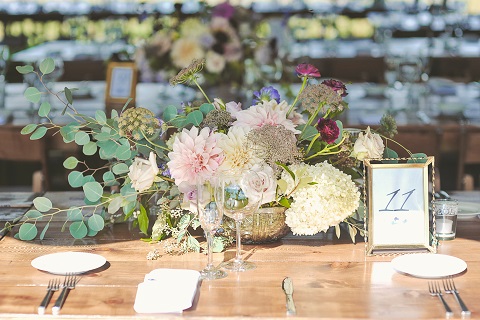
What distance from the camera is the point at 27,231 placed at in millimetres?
2164

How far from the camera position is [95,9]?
6.88 metres

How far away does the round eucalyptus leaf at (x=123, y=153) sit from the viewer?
2.11 metres

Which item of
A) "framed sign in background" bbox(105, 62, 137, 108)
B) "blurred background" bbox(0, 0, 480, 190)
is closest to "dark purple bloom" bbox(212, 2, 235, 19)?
"blurred background" bbox(0, 0, 480, 190)

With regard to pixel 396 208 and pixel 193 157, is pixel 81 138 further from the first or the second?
pixel 396 208

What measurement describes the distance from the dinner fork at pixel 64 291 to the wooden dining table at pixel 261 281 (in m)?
0.01

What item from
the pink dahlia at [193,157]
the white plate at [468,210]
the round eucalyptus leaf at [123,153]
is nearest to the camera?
the pink dahlia at [193,157]

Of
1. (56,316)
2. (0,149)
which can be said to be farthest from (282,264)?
(0,149)

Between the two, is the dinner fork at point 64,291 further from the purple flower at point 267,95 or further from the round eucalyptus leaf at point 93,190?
the purple flower at point 267,95

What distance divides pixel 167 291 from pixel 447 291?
0.56 m

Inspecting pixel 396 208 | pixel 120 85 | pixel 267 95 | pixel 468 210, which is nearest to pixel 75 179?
pixel 267 95

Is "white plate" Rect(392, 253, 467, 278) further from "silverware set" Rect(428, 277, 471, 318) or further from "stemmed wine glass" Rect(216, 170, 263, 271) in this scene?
"stemmed wine glass" Rect(216, 170, 263, 271)

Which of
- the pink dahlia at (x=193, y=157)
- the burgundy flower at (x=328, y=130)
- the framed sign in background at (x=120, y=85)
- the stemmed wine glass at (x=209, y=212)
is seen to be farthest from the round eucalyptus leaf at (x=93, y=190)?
the framed sign in background at (x=120, y=85)

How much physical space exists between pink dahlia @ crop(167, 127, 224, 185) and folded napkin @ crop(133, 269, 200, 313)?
0.73 ft

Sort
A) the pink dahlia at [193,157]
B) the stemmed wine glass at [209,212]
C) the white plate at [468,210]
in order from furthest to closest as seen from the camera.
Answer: the white plate at [468,210]
the pink dahlia at [193,157]
the stemmed wine glass at [209,212]
